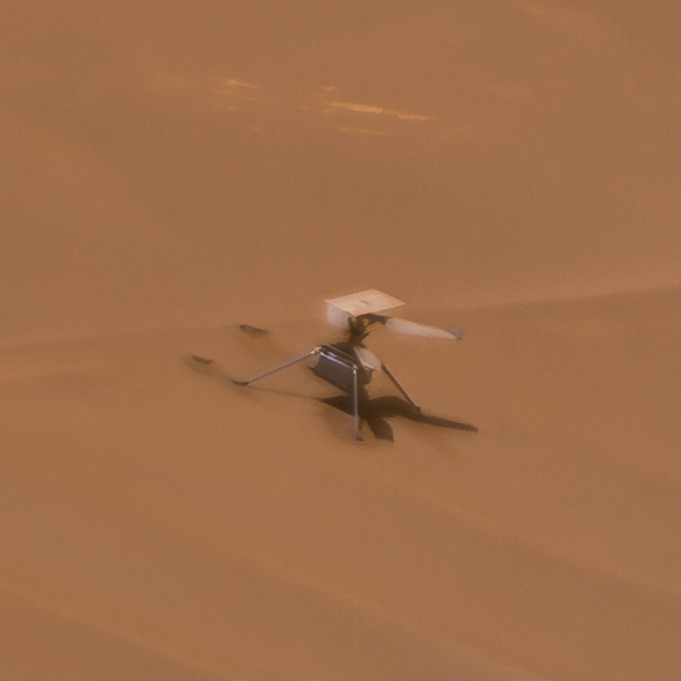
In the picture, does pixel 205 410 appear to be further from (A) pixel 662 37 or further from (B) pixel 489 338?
(A) pixel 662 37

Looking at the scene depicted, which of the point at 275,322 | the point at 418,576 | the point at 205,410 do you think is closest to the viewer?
the point at 418,576

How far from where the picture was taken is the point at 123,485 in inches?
58.9

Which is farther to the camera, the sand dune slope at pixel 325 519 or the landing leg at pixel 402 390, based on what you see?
the landing leg at pixel 402 390

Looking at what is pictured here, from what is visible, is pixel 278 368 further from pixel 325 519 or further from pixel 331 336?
pixel 325 519

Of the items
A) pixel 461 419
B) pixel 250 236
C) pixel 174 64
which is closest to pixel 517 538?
pixel 461 419

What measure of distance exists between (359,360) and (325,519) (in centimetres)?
33

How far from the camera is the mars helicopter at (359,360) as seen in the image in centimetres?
175

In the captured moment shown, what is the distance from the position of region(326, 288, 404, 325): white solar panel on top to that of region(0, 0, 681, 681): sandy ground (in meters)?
0.12

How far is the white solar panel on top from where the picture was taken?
1747mm

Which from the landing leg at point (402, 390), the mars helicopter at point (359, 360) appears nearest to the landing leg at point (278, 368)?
the mars helicopter at point (359, 360)

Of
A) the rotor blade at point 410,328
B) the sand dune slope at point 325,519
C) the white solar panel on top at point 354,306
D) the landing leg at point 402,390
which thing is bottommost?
the sand dune slope at point 325,519

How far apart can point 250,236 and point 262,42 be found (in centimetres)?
65

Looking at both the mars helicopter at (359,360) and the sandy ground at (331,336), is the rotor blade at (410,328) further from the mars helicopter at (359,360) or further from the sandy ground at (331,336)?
the sandy ground at (331,336)

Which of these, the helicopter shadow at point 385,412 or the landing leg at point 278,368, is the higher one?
the landing leg at point 278,368
